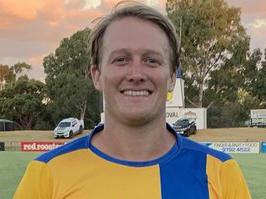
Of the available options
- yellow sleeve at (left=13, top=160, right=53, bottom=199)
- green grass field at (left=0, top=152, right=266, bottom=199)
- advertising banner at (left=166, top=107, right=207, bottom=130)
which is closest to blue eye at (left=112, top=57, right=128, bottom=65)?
yellow sleeve at (left=13, top=160, right=53, bottom=199)

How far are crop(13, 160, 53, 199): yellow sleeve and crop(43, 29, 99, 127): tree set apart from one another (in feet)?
175

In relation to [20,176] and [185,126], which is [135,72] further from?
[185,126]

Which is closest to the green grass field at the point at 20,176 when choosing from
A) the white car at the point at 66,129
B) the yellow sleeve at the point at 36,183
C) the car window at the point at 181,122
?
the yellow sleeve at the point at 36,183

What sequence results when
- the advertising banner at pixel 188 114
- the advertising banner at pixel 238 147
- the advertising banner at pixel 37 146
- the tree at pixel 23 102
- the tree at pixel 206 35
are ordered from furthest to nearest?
the tree at pixel 23 102 → the tree at pixel 206 35 → the advertising banner at pixel 188 114 → the advertising banner at pixel 37 146 → the advertising banner at pixel 238 147

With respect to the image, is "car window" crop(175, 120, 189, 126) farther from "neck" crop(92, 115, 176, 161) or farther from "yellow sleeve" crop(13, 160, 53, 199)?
"yellow sleeve" crop(13, 160, 53, 199)

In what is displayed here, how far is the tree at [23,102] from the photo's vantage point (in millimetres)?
60375

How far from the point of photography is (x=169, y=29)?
2469 millimetres

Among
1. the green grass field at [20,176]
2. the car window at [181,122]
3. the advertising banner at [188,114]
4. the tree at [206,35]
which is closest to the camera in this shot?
the green grass field at [20,176]

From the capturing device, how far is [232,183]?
Answer: 7.73ft

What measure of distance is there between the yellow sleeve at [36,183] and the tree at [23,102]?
58.5 metres

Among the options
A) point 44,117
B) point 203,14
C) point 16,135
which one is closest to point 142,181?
point 16,135

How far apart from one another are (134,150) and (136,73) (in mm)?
338

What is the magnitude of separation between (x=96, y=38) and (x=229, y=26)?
53.5 meters

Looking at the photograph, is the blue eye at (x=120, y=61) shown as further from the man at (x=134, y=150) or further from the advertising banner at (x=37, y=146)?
the advertising banner at (x=37, y=146)
